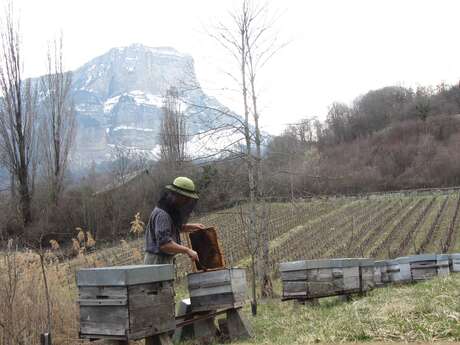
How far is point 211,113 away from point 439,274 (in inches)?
277

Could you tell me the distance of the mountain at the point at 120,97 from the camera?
5325 inches

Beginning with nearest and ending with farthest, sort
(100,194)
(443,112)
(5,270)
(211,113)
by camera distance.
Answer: (5,270)
(211,113)
(100,194)
(443,112)

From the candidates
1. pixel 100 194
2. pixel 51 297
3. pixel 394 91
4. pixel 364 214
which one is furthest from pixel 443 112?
pixel 51 297

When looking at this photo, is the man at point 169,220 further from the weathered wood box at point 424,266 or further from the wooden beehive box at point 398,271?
the weathered wood box at point 424,266

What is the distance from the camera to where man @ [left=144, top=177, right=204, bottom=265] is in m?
6.23

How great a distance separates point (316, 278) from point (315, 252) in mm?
14911

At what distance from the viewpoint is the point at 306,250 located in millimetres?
23844

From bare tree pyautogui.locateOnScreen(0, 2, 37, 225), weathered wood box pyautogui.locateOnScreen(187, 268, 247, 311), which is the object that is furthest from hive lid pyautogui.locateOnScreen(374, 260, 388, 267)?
bare tree pyautogui.locateOnScreen(0, 2, 37, 225)

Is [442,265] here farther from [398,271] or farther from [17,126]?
[17,126]

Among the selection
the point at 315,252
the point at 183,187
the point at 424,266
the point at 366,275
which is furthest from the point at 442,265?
the point at 315,252

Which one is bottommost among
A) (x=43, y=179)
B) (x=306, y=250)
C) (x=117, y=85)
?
(x=306, y=250)

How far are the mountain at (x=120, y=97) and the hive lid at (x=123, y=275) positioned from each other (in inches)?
4621

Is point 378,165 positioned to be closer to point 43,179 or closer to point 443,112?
point 443,112

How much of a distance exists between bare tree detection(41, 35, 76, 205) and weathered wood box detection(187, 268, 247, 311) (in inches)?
1221
